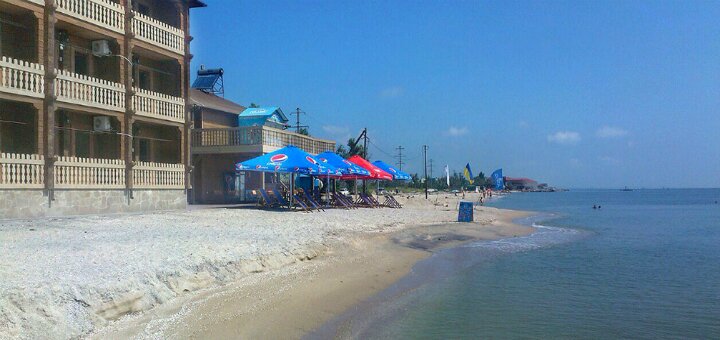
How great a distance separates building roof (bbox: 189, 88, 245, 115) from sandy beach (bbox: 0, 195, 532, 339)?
45.5ft

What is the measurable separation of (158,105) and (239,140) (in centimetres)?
730

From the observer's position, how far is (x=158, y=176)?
22.1 metres

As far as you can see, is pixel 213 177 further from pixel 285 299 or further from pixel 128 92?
pixel 285 299

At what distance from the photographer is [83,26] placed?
1883cm

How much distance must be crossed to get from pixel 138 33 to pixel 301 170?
26.2ft

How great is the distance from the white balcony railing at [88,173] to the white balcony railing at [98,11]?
15.1 ft

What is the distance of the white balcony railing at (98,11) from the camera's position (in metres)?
18.3

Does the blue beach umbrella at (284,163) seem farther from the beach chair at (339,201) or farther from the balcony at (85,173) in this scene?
the beach chair at (339,201)

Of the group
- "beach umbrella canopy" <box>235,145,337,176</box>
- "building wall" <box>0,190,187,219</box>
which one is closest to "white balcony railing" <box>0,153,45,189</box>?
"building wall" <box>0,190,187,219</box>

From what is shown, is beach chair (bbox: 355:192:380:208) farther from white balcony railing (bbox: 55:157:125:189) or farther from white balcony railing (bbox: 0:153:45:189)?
white balcony railing (bbox: 0:153:45:189)

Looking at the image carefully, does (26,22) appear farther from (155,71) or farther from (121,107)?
(155,71)

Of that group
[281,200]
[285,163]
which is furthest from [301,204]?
[285,163]

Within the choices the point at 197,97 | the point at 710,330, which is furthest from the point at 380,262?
the point at 197,97

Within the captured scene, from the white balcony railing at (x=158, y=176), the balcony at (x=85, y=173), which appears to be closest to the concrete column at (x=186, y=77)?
the white balcony railing at (x=158, y=176)
